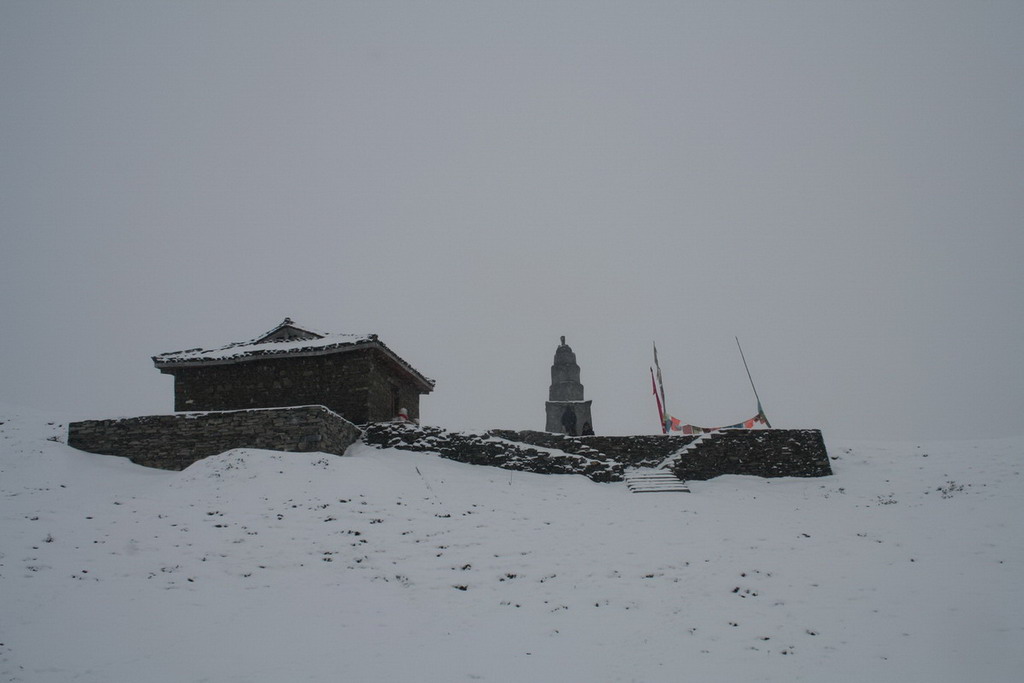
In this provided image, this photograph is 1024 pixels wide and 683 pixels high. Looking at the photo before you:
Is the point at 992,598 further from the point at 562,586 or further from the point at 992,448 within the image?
the point at 992,448

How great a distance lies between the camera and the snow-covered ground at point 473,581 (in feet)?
23.2

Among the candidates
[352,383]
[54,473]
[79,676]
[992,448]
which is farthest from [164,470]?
[992,448]

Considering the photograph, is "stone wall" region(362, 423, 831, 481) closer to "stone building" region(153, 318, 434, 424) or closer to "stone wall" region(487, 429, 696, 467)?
"stone wall" region(487, 429, 696, 467)

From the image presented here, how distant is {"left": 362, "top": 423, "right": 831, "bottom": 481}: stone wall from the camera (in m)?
18.4

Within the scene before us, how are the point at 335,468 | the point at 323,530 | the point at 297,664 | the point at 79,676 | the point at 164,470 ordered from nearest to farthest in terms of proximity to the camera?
the point at 79,676, the point at 297,664, the point at 323,530, the point at 335,468, the point at 164,470

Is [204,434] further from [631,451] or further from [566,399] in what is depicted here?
[566,399]

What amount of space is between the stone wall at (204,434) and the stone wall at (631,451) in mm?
2602

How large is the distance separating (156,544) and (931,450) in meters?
21.7

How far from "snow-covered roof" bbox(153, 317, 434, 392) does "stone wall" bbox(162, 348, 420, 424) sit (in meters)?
0.37

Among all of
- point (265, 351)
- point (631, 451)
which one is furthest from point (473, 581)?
point (265, 351)

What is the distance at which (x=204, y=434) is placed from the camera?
56.4 ft

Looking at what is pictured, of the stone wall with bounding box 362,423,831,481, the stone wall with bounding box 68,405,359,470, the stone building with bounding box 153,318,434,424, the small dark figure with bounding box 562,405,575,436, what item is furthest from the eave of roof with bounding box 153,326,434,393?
the small dark figure with bounding box 562,405,575,436

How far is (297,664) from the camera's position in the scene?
681 centimetres

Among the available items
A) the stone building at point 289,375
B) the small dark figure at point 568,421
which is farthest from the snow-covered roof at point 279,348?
the small dark figure at point 568,421
